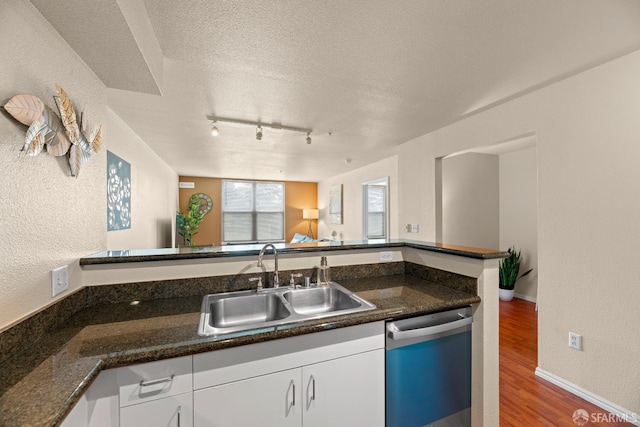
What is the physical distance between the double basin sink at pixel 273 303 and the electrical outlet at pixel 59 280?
581mm

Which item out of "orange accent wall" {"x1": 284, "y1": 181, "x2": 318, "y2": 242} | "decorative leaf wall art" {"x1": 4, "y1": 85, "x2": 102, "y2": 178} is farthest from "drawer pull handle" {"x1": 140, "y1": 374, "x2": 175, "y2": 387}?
"orange accent wall" {"x1": 284, "y1": 181, "x2": 318, "y2": 242}

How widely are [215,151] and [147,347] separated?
11.4 feet

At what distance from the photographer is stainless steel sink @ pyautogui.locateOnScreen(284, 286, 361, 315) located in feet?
5.19

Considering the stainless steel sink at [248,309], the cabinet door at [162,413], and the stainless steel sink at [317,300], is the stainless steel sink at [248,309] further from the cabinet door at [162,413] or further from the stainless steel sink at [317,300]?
the cabinet door at [162,413]

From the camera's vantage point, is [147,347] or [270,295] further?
[270,295]

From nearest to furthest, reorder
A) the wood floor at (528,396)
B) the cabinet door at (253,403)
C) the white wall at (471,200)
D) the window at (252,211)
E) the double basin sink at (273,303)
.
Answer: the cabinet door at (253,403) → the double basin sink at (273,303) → the wood floor at (528,396) → the white wall at (471,200) → the window at (252,211)

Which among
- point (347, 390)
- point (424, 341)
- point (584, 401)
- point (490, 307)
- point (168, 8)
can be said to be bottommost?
point (584, 401)

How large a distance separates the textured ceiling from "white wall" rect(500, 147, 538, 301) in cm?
230

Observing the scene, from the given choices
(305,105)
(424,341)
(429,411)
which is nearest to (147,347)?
(424,341)

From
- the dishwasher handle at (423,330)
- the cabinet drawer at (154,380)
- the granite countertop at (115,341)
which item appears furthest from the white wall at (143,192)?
the dishwasher handle at (423,330)

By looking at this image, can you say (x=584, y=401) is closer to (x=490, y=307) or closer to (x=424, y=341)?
(x=490, y=307)

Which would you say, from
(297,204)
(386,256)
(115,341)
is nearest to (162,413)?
(115,341)

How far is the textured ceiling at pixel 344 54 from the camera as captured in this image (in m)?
1.27

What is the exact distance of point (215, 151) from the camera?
3926 millimetres
